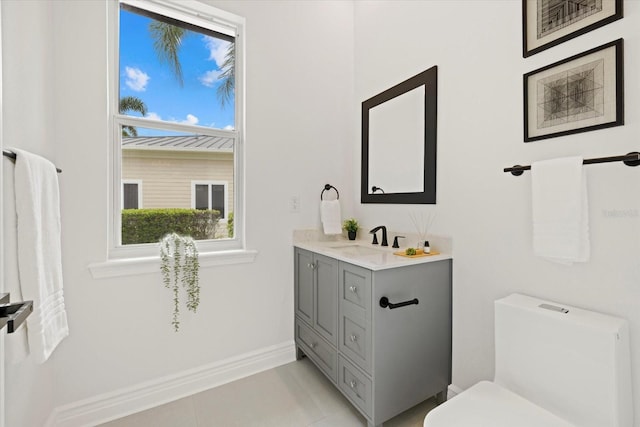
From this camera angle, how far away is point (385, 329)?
144 centimetres

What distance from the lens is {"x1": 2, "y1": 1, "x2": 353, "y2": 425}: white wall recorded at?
146 cm

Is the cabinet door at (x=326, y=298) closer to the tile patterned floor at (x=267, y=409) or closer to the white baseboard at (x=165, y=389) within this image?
the tile patterned floor at (x=267, y=409)

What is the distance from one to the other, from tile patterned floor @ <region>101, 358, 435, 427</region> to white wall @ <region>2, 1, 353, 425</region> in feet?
0.67

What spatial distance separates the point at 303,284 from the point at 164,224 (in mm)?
1003

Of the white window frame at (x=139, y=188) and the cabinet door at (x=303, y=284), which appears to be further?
the cabinet door at (x=303, y=284)

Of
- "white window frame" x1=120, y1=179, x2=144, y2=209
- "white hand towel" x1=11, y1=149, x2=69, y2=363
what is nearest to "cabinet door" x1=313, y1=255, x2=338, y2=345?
"white window frame" x1=120, y1=179, x2=144, y2=209

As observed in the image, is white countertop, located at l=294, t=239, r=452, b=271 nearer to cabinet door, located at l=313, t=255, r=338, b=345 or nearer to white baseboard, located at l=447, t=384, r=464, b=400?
cabinet door, located at l=313, t=255, r=338, b=345

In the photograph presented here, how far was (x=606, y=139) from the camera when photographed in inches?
43.7

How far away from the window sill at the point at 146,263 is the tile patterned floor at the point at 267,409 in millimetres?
795

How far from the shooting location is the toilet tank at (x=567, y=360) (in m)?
0.98

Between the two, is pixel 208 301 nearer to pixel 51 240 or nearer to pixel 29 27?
pixel 51 240

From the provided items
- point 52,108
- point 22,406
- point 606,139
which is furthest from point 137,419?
point 606,139

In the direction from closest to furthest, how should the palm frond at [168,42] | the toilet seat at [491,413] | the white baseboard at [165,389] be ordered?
1. the toilet seat at [491,413]
2. the white baseboard at [165,389]
3. the palm frond at [168,42]

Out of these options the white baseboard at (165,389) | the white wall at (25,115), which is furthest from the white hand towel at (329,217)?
the white wall at (25,115)
